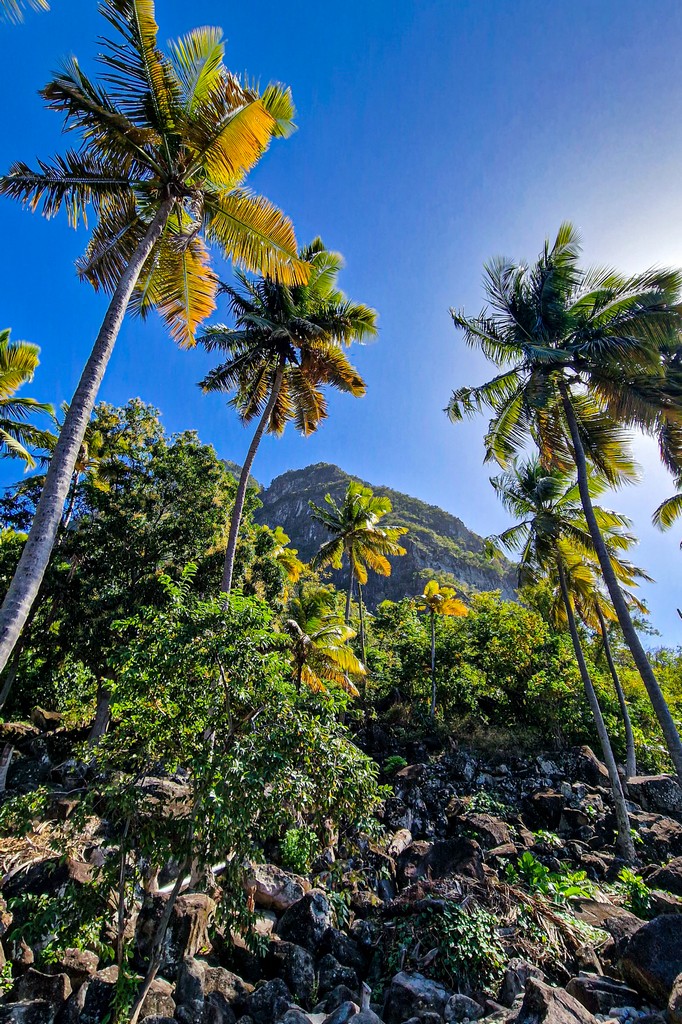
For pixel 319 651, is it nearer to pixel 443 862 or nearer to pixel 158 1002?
pixel 443 862

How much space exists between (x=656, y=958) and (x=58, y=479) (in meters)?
8.47

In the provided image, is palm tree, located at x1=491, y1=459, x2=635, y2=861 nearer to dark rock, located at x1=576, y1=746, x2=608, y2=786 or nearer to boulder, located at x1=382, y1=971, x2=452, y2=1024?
dark rock, located at x1=576, y1=746, x2=608, y2=786

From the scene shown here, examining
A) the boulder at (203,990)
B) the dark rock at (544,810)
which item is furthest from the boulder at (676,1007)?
the dark rock at (544,810)

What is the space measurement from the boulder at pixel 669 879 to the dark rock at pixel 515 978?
13.1 ft

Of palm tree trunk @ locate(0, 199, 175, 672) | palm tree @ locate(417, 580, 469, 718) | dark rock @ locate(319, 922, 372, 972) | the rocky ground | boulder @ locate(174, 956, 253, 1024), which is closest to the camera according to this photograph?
palm tree trunk @ locate(0, 199, 175, 672)

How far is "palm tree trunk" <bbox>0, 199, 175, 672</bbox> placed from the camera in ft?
14.4

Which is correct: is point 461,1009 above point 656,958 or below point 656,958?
below

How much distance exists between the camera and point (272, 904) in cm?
805

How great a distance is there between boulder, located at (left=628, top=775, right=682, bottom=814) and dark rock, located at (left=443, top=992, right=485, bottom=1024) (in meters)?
11.3

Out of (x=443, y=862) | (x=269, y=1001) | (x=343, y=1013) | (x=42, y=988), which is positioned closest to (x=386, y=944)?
(x=343, y=1013)

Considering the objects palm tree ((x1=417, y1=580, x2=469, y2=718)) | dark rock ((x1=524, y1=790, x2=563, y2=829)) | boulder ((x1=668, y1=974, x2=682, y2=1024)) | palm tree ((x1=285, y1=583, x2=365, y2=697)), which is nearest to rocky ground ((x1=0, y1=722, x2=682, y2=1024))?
boulder ((x1=668, y1=974, x2=682, y2=1024))

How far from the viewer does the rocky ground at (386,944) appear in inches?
203

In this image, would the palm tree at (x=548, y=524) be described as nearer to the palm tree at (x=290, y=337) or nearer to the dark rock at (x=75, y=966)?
the palm tree at (x=290, y=337)

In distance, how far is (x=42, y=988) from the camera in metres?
5.46
